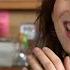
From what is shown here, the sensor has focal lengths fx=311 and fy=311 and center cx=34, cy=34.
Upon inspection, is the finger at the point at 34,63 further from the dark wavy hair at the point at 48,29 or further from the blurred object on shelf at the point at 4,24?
the blurred object on shelf at the point at 4,24

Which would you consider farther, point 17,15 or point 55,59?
point 17,15

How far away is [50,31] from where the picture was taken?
3.42 ft

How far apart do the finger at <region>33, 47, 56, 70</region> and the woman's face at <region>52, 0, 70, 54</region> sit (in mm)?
66

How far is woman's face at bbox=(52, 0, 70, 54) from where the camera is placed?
852 mm

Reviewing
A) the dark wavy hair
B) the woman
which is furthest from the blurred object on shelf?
the woman

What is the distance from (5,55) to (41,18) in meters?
0.77

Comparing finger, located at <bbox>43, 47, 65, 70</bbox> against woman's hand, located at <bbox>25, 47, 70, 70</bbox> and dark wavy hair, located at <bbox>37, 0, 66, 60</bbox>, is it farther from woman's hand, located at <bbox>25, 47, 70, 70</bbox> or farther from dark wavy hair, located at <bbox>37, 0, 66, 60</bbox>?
dark wavy hair, located at <bbox>37, 0, 66, 60</bbox>

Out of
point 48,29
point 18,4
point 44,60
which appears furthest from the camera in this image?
point 18,4

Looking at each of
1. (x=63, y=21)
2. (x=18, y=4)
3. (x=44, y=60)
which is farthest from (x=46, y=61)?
(x=18, y=4)

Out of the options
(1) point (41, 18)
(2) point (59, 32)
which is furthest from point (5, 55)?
(2) point (59, 32)

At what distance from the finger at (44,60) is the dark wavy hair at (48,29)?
0.15m

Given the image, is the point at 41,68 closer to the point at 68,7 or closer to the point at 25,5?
the point at 68,7

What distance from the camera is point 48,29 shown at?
3.43 feet

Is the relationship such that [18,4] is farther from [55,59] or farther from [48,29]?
[55,59]
